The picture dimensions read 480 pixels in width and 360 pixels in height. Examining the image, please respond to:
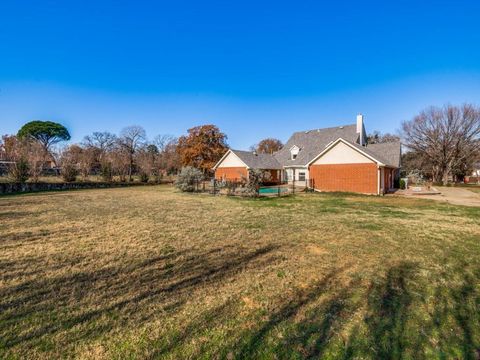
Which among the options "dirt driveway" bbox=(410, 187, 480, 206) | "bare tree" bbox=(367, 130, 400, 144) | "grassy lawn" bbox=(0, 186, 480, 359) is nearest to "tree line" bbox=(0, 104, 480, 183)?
"bare tree" bbox=(367, 130, 400, 144)

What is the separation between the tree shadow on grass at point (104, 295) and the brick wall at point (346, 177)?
680 inches

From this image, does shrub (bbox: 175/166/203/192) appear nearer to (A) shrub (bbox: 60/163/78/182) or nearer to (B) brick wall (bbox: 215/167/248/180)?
(B) brick wall (bbox: 215/167/248/180)

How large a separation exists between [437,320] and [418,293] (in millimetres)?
735

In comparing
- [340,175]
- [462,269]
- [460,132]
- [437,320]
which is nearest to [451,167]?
[460,132]

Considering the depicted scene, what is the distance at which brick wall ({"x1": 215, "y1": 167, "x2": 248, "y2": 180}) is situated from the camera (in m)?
28.2

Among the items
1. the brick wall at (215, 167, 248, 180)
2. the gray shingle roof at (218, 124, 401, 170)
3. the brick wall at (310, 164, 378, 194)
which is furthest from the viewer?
the brick wall at (215, 167, 248, 180)

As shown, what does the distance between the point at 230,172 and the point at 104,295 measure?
85.8 feet

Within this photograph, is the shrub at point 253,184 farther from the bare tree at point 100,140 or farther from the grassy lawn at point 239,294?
the bare tree at point 100,140

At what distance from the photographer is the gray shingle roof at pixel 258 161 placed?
2812 centimetres

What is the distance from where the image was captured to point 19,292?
3.73m

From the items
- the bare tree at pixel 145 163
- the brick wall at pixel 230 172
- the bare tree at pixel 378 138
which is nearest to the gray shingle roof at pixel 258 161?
the brick wall at pixel 230 172

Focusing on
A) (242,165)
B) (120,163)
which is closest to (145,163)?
(120,163)

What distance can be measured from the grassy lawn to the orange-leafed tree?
3303cm

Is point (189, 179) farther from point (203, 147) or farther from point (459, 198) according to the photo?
point (459, 198)
